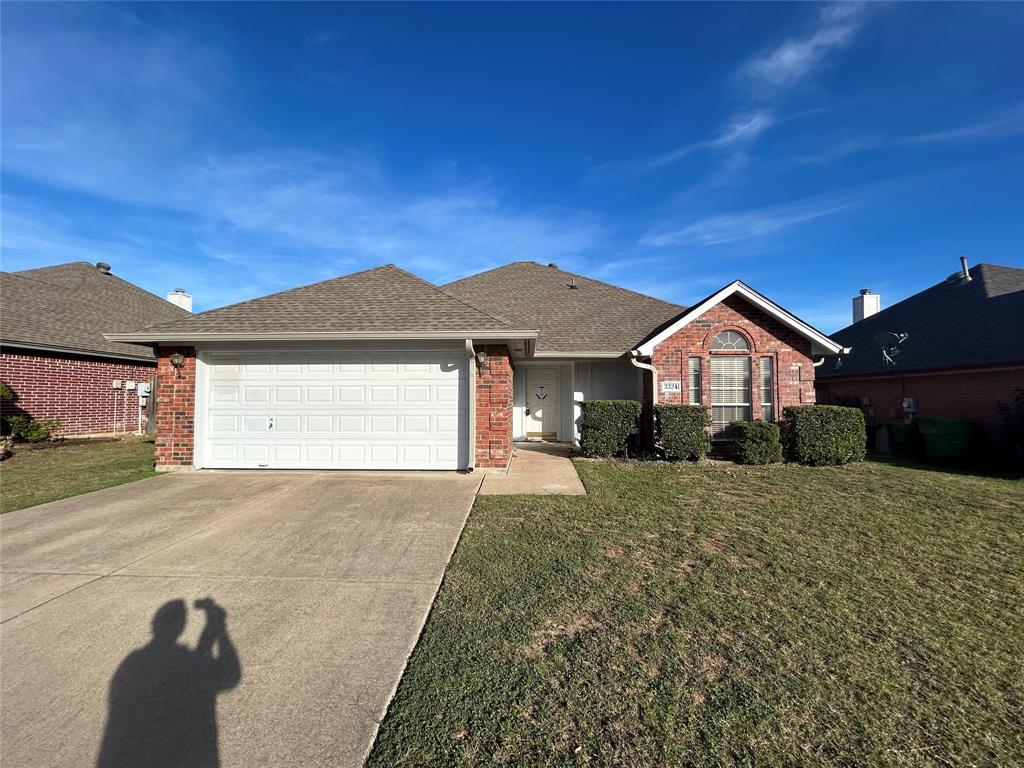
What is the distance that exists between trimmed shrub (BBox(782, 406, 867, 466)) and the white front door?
5.98m

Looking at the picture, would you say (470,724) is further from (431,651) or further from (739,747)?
(739,747)

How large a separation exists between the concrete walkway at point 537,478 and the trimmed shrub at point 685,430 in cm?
221

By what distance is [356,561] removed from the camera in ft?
13.8

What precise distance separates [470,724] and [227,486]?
6.56 meters

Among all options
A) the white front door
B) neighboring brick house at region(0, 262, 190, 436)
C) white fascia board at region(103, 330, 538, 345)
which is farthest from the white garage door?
neighboring brick house at region(0, 262, 190, 436)

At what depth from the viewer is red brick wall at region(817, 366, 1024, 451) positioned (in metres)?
10.7

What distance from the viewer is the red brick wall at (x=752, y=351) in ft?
34.3

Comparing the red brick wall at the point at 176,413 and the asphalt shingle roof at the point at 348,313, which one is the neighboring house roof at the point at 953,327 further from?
the red brick wall at the point at 176,413

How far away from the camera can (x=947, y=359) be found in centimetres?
1199

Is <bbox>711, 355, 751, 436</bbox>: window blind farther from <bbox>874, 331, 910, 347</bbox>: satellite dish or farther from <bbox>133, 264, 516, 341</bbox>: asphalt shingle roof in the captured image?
<bbox>874, 331, 910, 347</bbox>: satellite dish

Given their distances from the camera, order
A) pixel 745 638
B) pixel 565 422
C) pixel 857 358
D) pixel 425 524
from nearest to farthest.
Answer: pixel 745 638, pixel 425 524, pixel 565 422, pixel 857 358

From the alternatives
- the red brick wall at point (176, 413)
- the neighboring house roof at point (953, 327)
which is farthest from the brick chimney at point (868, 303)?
the red brick wall at point (176, 413)

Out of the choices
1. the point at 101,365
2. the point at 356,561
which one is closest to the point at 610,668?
the point at 356,561

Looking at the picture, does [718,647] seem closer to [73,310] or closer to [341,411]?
[341,411]
